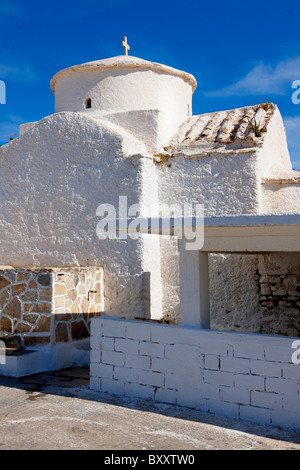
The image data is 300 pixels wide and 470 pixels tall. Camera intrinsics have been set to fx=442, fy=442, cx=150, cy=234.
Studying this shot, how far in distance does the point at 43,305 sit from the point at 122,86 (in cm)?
566

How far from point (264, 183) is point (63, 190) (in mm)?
4293

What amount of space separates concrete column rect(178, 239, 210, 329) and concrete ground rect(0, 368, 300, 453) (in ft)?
3.57

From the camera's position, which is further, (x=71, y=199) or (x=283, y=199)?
(x=71, y=199)

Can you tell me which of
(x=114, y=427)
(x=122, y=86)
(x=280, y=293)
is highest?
(x=122, y=86)

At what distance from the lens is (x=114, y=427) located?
4781 millimetres

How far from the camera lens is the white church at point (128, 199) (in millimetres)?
8133

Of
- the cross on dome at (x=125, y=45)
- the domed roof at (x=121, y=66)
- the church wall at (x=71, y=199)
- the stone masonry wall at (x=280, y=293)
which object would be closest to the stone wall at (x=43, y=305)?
the church wall at (x=71, y=199)

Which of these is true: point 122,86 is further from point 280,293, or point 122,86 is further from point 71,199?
point 280,293

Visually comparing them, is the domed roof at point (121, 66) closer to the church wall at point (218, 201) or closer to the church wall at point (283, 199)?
the church wall at point (218, 201)

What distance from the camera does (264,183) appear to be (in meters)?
8.73

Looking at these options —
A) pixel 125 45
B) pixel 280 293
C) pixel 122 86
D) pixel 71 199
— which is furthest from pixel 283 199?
pixel 125 45

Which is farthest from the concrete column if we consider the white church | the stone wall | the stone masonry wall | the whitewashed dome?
the whitewashed dome

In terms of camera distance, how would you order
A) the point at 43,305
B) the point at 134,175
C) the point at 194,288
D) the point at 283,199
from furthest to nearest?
the point at 134,175 → the point at 283,199 → the point at 43,305 → the point at 194,288

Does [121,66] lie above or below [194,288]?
above
